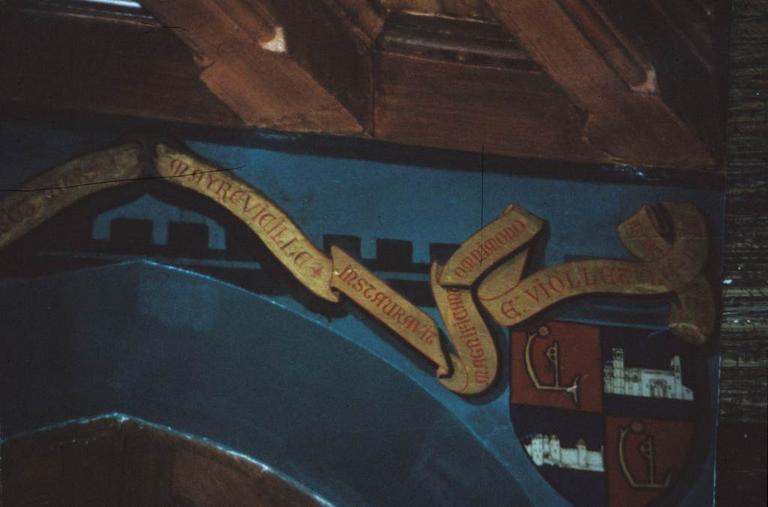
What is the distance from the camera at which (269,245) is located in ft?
6.99

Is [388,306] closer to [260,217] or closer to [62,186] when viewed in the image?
[260,217]

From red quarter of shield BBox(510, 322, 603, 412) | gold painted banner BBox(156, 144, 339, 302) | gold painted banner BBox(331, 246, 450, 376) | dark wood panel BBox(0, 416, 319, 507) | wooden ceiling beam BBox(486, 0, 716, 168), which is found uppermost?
wooden ceiling beam BBox(486, 0, 716, 168)

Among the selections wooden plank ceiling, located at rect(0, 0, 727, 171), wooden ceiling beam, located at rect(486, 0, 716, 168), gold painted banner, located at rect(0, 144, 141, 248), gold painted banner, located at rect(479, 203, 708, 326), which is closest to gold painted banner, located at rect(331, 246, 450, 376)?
gold painted banner, located at rect(479, 203, 708, 326)

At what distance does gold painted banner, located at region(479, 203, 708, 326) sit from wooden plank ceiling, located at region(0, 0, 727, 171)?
0.52 feet

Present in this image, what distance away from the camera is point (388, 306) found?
215cm

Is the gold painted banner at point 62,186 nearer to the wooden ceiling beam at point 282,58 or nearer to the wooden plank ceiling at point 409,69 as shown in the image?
the wooden plank ceiling at point 409,69

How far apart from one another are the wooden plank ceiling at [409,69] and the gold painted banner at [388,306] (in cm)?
33

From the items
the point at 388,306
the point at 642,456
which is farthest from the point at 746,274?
the point at 388,306

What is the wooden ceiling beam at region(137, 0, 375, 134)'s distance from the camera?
2.09 m

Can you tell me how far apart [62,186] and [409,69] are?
83 centimetres

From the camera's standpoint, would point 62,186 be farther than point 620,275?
No

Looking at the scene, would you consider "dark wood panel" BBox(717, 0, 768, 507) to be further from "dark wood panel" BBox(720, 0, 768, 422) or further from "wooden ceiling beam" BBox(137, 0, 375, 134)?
"wooden ceiling beam" BBox(137, 0, 375, 134)

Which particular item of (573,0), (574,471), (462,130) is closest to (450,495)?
(574,471)

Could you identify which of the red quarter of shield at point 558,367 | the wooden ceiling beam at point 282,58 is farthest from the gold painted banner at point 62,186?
the red quarter of shield at point 558,367
